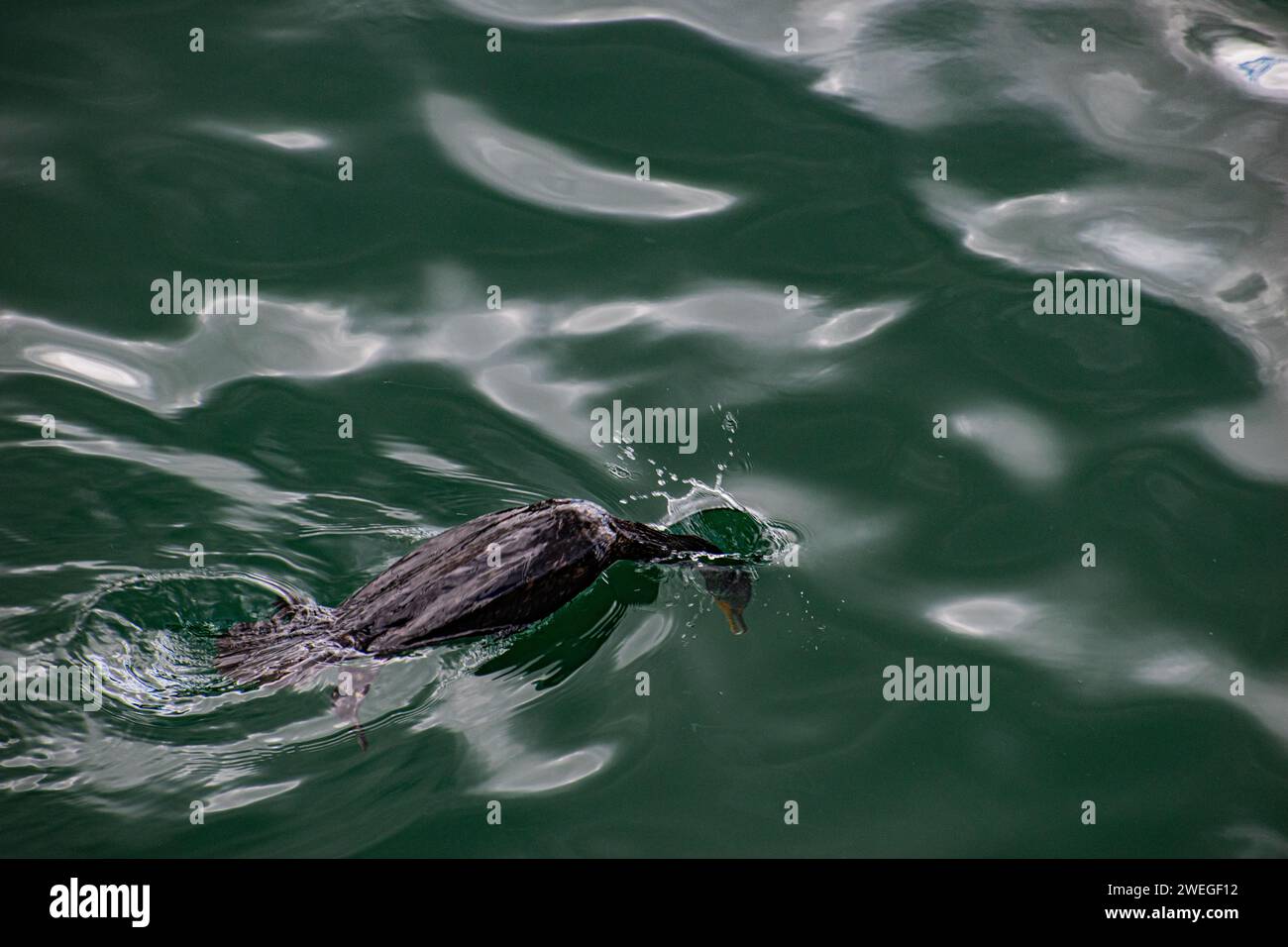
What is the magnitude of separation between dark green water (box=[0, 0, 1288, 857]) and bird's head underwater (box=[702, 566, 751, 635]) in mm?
92

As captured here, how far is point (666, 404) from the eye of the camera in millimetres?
7551

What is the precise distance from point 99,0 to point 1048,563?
8.52m

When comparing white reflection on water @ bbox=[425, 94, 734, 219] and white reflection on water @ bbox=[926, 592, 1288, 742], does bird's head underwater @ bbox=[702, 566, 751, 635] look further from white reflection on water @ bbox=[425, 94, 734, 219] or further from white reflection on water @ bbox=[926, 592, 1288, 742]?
white reflection on water @ bbox=[425, 94, 734, 219]

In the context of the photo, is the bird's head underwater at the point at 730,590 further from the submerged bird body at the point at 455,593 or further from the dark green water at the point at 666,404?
the submerged bird body at the point at 455,593

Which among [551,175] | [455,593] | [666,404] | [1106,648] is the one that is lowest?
[1106,648]

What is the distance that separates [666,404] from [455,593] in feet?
7.17

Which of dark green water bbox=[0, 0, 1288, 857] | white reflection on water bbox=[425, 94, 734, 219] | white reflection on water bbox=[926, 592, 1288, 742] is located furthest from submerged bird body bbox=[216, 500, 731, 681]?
white reflection on water bbox=[425, 94, 734, 219]

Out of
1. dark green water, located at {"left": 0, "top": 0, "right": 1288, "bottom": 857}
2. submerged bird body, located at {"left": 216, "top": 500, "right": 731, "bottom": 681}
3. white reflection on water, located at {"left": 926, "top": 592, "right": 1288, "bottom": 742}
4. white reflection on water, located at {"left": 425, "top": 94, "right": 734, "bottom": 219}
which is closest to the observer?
dark green water, located at {"left": 0, "top": 0, "right": 1288, "bottom": 857}

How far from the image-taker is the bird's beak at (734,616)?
6402 millimetres

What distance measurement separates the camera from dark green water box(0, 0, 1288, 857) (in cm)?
584

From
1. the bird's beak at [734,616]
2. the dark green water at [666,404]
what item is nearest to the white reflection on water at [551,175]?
the dark green water at [666,404]

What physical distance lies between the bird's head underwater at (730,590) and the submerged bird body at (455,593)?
572mm

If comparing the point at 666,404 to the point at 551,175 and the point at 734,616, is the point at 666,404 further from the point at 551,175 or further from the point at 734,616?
A: the point at 551,175

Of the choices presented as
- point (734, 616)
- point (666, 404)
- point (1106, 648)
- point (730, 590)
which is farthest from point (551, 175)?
point (1106, 648)
